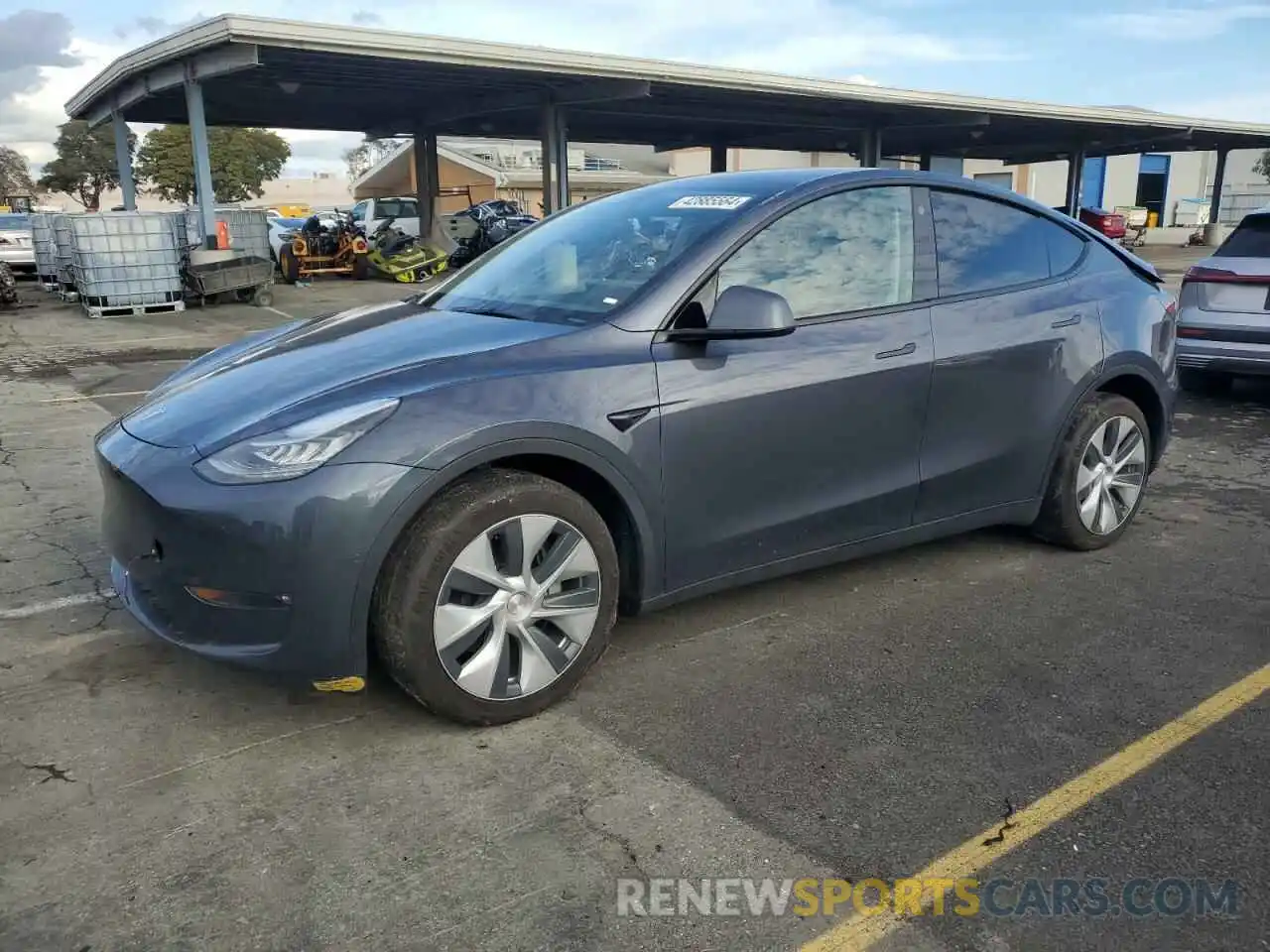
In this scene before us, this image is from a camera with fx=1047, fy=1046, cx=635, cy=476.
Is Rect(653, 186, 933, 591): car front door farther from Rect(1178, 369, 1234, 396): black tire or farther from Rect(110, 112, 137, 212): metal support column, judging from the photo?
Rect(110, 112, 137, 212): metal support column

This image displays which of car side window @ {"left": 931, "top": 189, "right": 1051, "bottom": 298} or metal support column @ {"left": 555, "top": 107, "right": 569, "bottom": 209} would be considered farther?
metal support column @ {"left": 555, "top": 107, "right": 569, "bottom": 209}

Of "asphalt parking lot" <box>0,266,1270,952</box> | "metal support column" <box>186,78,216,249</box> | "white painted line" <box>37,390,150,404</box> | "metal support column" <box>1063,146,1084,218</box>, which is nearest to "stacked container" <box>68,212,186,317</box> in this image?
"metal support column" <box>186,78,216,249</box>

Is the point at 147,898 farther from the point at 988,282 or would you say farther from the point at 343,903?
the point at 988,282

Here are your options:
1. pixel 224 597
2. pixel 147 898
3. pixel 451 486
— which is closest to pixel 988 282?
pixel 451 486

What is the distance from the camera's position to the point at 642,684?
11.3 feet

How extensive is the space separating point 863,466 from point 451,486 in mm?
1574

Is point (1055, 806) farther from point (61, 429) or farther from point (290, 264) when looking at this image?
point (290, 264)

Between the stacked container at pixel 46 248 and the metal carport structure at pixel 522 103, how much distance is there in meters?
2.90

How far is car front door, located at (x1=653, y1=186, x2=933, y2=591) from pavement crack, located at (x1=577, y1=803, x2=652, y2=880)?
3.13 ft

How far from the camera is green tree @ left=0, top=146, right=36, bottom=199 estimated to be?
70.0 meters

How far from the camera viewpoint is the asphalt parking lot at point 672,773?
2328 mm

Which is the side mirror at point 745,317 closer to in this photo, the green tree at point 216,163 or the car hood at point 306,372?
the car hood at point 306,372

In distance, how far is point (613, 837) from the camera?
8.59 ft

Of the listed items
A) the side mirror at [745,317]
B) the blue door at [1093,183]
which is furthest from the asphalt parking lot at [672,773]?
the blue door at [1093,183]
